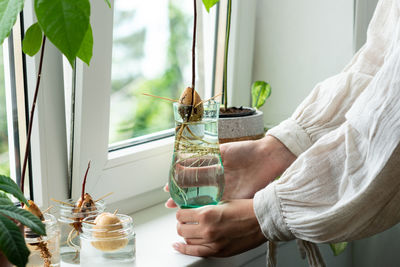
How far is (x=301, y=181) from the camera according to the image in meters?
0.80

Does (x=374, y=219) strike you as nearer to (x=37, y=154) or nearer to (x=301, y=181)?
(x=301, y=181)

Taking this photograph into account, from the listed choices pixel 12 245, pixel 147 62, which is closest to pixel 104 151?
pixel 147 62

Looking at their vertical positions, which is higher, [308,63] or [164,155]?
[308,63]

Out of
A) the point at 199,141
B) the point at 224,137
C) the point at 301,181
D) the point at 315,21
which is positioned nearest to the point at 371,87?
the point at 301,181

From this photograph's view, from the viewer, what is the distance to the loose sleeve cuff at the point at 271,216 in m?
0.82

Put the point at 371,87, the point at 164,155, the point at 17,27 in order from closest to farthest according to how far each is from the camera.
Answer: the point at 371,87 → the point at 17,27 → the point at 164,155

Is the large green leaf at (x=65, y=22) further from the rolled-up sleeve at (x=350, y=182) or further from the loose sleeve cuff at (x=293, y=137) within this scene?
the loose sleeve cuff at (x=293, y=137)

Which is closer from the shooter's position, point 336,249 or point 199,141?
point 199,141

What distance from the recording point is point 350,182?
2.52ft

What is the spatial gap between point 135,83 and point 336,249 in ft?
1.82

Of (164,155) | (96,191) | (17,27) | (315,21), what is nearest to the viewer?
(17,27)

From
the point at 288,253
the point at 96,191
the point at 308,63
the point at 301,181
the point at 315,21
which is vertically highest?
the point at 315,21

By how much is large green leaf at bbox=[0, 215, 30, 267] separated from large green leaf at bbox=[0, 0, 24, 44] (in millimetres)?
163

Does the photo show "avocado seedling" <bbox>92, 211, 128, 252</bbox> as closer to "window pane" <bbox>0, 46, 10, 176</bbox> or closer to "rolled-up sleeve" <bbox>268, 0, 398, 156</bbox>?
"window pane" <bbox>0, 46, 10, 176</bbox>
